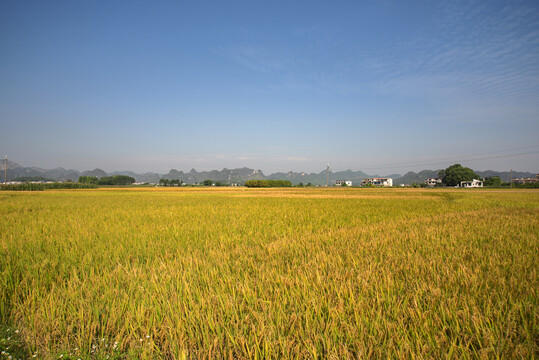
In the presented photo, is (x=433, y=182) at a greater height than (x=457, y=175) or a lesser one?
lesser

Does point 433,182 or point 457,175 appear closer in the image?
point 457,175

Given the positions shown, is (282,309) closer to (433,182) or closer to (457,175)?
(457,175)

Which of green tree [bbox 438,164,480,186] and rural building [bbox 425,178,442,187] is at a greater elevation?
green tree [bbox 438,164,480,186]

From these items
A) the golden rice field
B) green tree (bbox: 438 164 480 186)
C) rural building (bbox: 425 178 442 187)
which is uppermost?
green tree (bbox: 438 164 480 186)

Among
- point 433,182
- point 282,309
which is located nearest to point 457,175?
point 433,182

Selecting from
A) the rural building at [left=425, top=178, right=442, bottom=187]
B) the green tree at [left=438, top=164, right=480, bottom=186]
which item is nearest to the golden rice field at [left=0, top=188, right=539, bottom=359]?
the green tree at [left=438, top=164, right=480, bottom=186]

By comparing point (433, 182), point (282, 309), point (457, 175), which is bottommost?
point (282, 309)

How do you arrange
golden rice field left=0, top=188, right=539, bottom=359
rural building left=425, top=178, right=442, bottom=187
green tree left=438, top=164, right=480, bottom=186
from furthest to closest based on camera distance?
rural building left=425, top=178, right=442, bottom=187
green tree left=438, top=164, right=480, bottom=186
golden rice field left=0, top=188, right=539, bottom=359

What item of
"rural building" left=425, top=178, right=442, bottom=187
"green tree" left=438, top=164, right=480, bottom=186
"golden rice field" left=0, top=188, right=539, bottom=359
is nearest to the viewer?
"golden rice field" left=0, top=188, right=539, bottom=359

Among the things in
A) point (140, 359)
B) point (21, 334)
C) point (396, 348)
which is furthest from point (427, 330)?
point (21, 334)

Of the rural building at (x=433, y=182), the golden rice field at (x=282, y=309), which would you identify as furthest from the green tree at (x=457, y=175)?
the golden rice field at (x=282, y=309)

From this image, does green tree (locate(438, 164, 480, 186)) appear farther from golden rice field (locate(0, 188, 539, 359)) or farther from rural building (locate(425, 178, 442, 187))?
golden rice field (locate(0, 188, 539, 359))

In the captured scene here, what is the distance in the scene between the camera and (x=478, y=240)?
16.5ft

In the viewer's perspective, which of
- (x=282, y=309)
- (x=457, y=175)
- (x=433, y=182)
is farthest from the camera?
(x=433, y=182)
